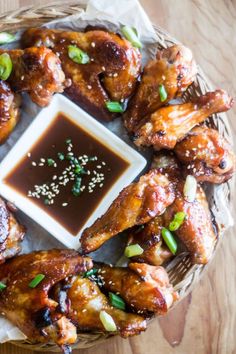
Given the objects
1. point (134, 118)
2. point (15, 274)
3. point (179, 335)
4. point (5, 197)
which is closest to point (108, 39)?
point (134, 118)

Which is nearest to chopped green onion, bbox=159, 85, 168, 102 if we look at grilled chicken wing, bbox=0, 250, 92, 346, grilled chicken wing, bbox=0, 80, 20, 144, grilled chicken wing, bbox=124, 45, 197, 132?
grilled chicken wing, bbox=124, 45, 197, 132

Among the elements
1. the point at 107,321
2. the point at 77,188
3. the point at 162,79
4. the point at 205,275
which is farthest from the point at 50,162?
the point at 205,275

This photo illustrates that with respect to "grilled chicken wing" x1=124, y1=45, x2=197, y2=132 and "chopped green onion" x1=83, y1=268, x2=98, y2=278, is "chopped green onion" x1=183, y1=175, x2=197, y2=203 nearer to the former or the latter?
"grilled chicken wing" x1=124, y1=45, x2=197, y2=132

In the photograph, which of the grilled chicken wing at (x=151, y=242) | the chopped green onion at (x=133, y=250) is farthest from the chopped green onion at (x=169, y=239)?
the chopped green onion at (x=133, y=250)

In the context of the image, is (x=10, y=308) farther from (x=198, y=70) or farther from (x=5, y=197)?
(x=198, y=70)

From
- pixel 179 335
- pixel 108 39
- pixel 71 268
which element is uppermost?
pixel 108 39

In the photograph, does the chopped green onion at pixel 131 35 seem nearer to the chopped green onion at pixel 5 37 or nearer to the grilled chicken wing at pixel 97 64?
the grilled chicken wing at pixel 97 64

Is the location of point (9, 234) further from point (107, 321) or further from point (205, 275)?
point (205, 275)
